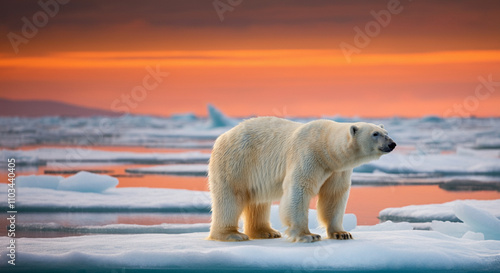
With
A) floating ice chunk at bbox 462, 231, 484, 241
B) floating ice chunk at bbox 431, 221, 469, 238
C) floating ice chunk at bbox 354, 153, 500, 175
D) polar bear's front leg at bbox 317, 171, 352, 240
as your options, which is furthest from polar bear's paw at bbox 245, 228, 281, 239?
floating ice chunk at bbox 354, 153, 500, 175

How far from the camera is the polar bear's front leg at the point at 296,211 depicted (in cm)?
A: 648

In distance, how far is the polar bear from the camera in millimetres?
6379

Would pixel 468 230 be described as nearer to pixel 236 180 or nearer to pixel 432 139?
pixel 236 180

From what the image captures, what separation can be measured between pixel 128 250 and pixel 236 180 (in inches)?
49.7

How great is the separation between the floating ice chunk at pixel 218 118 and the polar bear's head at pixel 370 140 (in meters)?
22.6

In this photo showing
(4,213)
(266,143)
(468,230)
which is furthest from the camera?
(4,213)

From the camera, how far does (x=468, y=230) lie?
8500 millimetres

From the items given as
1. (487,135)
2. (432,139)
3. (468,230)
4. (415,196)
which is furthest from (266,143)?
(487,135)

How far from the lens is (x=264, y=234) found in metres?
7.33

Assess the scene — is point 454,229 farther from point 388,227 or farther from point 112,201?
point 112,201

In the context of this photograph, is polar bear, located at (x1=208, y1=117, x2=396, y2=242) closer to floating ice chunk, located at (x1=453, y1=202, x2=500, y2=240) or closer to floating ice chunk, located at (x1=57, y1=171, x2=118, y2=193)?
floating ice chunk, located at (x1=453, y1=202, x2=500, y2=240)

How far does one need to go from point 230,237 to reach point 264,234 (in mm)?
529

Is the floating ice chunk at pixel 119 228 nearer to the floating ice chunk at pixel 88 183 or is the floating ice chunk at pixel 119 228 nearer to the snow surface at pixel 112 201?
the snow surface at pixel 112 201

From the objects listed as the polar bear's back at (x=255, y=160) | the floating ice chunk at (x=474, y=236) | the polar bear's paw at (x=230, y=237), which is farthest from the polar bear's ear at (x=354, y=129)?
the floating ice chunk at (x=474, y=236)
